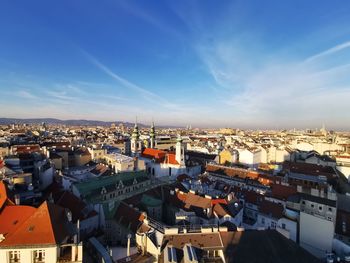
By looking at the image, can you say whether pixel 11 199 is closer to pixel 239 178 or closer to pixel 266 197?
pixel 266 197

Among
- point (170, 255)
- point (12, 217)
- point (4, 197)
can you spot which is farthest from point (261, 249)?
point (4, 197)

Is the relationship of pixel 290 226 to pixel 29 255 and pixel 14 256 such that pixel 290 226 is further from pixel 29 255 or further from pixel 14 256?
pixel 14 256

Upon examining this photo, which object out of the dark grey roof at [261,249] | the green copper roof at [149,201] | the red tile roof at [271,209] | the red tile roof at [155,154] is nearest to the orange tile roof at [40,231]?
the dark grey roof at [261,249]

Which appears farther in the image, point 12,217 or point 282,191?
point 282,191

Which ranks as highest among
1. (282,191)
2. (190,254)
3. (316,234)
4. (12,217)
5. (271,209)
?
(12,217)

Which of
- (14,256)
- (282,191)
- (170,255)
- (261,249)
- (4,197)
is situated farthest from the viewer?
(282,191)

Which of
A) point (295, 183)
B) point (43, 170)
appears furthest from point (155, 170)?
point (295, 183)

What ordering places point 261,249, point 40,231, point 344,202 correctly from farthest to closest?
1. point 344,202
2. point 261,249
3. point 40,231
